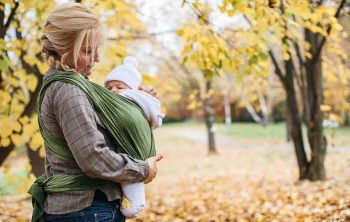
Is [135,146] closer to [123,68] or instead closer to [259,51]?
[123,68]

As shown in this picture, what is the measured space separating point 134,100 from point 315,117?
20.6 feet

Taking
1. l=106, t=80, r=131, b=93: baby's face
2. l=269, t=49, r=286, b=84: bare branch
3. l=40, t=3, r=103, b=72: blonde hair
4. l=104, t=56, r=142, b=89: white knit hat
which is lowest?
l=106, t=80, r=131, b=93: baby's face

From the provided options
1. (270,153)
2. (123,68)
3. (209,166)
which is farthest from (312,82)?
(270,153)

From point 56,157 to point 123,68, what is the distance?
0.61 m

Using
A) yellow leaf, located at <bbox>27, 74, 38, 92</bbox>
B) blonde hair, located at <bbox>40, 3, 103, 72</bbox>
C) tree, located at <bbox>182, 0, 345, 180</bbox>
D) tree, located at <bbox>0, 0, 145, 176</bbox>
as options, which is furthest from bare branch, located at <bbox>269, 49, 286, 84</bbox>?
blonde hair, located at <bbox>40, 3, 103, 72</bbox>

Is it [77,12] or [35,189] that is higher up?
[77,12]

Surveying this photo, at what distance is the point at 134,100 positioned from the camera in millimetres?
2158

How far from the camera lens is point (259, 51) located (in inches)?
201

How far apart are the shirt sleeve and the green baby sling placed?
0.05 meters

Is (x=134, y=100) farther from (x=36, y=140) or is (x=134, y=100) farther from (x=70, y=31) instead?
(x=36, y=140)

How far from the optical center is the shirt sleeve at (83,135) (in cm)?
181

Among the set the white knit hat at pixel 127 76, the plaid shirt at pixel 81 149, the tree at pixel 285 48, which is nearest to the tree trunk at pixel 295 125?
the tree at pixel 285 48

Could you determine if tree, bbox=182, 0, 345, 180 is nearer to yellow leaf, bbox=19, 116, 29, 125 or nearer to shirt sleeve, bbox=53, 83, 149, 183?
yellow leaf, bbox=19, 116, 29, 125

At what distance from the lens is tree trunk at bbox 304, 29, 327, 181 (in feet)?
25.5
